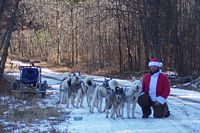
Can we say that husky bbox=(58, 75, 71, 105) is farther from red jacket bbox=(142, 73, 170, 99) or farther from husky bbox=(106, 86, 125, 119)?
red jacket bbox=(142, 73, 170, 99)

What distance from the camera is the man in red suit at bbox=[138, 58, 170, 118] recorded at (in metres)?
12.2

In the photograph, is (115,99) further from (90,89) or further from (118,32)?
(118,32)

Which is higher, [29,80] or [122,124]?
[29,80]

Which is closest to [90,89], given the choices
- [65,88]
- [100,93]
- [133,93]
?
[100,93]

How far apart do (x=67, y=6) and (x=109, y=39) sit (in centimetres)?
670

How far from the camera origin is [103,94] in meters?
13.1

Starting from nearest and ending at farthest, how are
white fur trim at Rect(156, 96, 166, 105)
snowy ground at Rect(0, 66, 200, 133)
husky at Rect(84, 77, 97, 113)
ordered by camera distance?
snowy ground at Rect(0, 66, 200, 133), white fur trim at Rect(156, 96, 166, 105), husky at Rect(84, 77, 97, 113)

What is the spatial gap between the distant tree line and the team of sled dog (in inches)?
232

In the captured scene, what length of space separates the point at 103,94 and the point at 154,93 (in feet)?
4.76

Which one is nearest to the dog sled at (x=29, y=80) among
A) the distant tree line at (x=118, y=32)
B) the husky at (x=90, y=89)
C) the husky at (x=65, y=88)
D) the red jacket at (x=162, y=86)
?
the husky at (x=65, y=88)

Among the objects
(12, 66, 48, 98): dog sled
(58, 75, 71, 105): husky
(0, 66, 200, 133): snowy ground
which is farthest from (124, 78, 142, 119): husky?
(12, 66, 48, 98): dog sled

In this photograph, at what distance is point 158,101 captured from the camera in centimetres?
1220

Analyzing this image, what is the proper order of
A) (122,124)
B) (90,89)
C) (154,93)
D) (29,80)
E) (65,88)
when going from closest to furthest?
(122,124)
(154,93)
(90,89)
(65,88)
(29,80)

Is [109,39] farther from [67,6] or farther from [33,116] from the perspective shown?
[33,116]
